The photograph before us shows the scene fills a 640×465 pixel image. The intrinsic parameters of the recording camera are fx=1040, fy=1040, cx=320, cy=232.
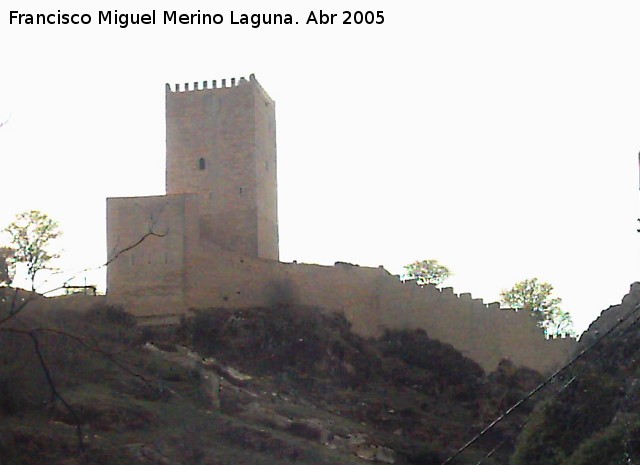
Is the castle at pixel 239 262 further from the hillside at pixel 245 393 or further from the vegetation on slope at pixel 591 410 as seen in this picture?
the vegetation on slope at pixel 591 410

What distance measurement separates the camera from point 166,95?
34812 millimetres

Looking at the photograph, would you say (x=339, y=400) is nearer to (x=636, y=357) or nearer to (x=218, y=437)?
(x=218, y=437)

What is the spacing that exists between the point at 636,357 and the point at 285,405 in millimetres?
14995

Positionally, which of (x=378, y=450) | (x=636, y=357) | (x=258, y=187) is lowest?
(x=378, y=450)

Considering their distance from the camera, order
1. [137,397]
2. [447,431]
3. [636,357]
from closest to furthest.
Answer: [636,357]
[137,397]
[447,431]

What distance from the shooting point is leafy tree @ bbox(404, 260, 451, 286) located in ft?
173

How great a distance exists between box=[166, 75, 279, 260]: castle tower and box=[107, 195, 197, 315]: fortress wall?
401 centimetres

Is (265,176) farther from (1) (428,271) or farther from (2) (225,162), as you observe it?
(1) (428,271)

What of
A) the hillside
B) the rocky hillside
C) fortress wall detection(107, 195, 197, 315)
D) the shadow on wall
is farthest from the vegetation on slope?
the shadow on wall

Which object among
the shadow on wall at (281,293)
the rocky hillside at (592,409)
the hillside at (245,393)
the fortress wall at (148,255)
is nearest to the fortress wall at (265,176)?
the shadow on wall at (281,293)

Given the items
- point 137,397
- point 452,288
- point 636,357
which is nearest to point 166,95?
point 452,288

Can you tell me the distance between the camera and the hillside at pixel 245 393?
834 inches

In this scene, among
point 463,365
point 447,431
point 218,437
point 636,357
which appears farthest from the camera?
point 463,365

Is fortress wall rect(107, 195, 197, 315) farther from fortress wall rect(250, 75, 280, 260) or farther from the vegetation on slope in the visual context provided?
the vegetation on slope
